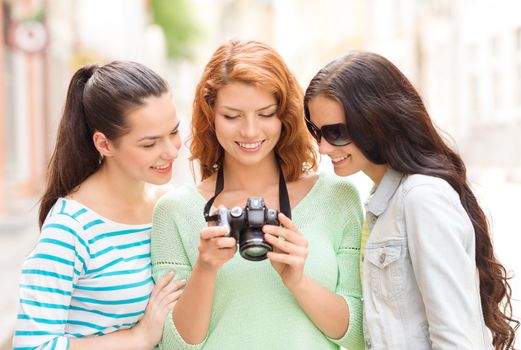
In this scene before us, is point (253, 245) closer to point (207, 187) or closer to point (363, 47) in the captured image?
point (207, 187)

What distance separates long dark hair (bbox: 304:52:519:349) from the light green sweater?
28 cm

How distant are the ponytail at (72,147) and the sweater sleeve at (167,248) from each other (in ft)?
1.10

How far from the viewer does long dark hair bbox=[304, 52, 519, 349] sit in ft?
7.43

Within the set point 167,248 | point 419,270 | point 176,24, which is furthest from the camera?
point 176,24

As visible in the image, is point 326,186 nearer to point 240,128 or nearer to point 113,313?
point 240,128

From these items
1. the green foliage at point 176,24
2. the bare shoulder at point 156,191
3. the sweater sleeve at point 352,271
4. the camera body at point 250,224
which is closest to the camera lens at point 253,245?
the camera body at point 250,224

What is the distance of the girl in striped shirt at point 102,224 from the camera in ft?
7.50

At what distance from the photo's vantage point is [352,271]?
2432 mm

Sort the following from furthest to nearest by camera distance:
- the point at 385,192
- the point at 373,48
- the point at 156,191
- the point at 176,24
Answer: the point at 176,24 → the point at 373,48 → the point at 156,191 → the point at 385,192

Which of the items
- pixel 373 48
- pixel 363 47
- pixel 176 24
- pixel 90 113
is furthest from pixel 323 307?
pixel 176 24

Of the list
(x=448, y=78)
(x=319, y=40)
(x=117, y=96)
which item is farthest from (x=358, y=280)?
(x=319, y=40)

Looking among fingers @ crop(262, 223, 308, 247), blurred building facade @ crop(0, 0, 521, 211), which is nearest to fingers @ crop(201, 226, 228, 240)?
fingers @ crop(262, 223, 308, 247)

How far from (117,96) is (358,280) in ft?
3.33

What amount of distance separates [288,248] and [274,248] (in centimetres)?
4
